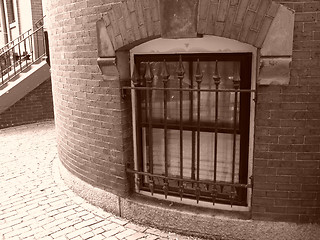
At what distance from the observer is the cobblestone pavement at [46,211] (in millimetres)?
3496

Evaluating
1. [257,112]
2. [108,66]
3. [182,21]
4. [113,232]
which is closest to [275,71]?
[257,112]

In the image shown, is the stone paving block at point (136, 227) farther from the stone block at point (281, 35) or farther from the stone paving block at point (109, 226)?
the stone block at point (281, 35)

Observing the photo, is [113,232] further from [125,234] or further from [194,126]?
[194,126]

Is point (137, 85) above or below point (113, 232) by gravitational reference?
above

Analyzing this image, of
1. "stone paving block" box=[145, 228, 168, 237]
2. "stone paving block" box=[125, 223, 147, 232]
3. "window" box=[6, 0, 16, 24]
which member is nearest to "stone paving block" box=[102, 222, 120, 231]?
"stone paving block" box=[125, 223, 147, 232]

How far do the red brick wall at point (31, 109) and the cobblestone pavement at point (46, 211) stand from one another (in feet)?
10.5

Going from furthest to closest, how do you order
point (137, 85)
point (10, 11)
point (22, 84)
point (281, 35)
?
1. point (10, 11)
2. point (22, 84)
3. point (137, 85)
4. point (281, 35)

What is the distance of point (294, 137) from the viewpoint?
2885 millimetres

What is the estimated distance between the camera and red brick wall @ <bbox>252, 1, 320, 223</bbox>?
2703mm

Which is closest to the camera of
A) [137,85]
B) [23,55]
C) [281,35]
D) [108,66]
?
[281,35]

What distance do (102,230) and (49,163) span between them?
282cm

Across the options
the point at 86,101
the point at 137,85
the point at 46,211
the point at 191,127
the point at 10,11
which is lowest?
the point at 46,211

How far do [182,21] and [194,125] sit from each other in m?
1.18

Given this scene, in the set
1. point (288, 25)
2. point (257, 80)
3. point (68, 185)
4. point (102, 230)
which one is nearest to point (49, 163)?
point (68, 185)
